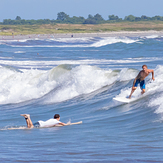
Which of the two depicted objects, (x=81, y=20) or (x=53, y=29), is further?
(x=81, y=20)

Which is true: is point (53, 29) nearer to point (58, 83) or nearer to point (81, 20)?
point (81, 20)

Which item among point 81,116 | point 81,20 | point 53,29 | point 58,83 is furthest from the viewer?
point 81,20

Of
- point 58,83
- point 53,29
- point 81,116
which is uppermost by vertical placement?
point 53,29

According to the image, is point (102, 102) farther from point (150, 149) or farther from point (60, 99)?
point (150, 149)

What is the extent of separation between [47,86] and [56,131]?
8.42 meters

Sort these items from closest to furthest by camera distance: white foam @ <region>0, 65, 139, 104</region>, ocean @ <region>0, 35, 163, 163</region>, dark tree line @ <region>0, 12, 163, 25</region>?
ocean @ <region>0, 35, 163, 163</region>, white foam @ <region>0, 65, 139, 104</region>, dark tree line @ <region>0, 12, 163, 25</region>

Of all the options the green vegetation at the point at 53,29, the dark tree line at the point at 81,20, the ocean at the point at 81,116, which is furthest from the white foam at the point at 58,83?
the dark tree line at the point at 81,20

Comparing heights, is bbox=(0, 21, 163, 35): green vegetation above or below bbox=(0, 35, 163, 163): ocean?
above

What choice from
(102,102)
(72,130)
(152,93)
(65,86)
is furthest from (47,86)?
(72,130)

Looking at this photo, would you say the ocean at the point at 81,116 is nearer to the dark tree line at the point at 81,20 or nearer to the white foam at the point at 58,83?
the white foam at the point at 58,83

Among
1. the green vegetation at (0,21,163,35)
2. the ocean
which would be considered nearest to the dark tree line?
the green vegetation at (0,21,163,35)

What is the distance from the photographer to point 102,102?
14203 millimetres

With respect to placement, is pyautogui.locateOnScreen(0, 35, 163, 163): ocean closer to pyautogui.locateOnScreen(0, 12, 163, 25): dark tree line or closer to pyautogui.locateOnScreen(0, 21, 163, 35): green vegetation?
pyautogui.locateOnScreen(0, 21, 163, 35): green vegetation

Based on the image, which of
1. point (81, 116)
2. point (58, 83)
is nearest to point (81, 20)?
point (58, 83)
